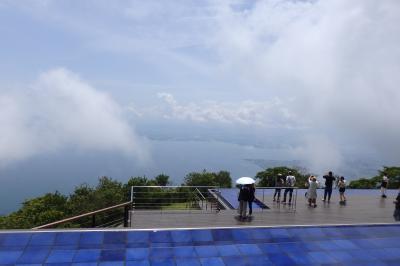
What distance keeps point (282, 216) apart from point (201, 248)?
7.16 metres

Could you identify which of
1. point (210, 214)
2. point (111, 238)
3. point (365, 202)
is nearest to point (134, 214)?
point (210, 214)

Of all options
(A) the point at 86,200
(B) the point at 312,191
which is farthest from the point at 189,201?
(A) the point at 86,200

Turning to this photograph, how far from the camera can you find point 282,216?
15.7m

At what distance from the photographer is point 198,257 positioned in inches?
352

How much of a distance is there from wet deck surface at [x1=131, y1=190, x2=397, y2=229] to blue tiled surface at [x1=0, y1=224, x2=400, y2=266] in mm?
2352

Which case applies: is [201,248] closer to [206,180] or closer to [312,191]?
[312,191]

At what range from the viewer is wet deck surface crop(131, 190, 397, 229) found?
13.9m

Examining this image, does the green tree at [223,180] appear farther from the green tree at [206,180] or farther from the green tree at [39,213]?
the green tree at [39,213]

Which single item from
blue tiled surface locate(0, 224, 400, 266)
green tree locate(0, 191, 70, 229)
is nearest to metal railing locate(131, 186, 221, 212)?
blue tiled surface locate(0, 224, 400, 266)

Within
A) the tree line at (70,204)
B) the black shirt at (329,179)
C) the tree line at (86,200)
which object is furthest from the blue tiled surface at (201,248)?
the tree line at (70,204)

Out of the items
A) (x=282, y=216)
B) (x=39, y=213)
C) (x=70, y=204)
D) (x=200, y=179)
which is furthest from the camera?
(x=200, y=179)

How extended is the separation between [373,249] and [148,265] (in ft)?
18.5

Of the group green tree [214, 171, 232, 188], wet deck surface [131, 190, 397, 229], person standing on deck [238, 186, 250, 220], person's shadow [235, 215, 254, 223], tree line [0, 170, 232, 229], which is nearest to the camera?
wet deck surface [131, 190, 397, 229]

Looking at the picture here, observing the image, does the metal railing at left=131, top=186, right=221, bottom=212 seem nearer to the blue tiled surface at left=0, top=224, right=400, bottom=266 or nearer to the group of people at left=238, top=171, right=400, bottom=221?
the group of people at left=238, top=171, right=400, bottom=221
